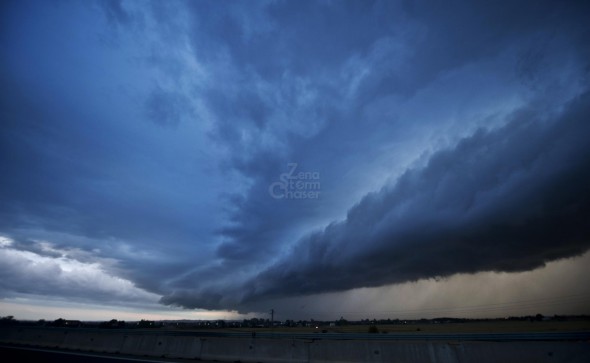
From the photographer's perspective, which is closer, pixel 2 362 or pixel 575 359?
pixel 575 359

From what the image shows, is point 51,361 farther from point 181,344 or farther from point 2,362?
point 181,344

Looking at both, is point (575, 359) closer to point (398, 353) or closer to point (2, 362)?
point (398, 353)

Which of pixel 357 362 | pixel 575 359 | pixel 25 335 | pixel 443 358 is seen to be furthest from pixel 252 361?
pixel 25 335

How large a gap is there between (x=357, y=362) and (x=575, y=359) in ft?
24.3

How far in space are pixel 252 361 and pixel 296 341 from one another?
2.66 meters

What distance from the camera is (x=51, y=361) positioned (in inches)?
615

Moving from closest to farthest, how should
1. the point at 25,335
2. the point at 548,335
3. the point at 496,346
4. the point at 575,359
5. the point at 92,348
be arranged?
the point at 575,359, the point at 496,346, the point at 548,335, the point at 92,348, the point at 25,335

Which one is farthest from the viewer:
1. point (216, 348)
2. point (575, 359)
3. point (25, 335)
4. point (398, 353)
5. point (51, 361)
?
point (25, 335)

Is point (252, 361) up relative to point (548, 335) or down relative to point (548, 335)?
down

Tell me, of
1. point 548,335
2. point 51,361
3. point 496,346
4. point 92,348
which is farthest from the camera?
point 92,348

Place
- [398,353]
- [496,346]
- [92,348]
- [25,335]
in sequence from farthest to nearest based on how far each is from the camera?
[25,335]
[92,348]
[398,353]
[496,346]

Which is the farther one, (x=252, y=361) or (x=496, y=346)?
(x=252, y=361)

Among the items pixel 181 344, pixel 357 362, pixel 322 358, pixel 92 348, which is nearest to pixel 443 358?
pixel 357 362

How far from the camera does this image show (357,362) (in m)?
13.7
